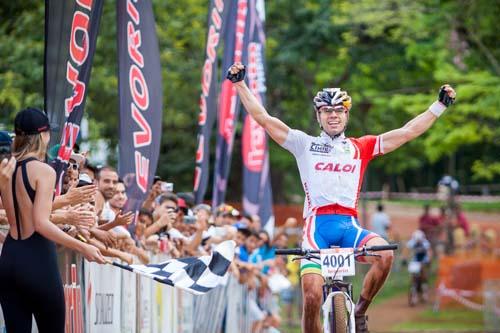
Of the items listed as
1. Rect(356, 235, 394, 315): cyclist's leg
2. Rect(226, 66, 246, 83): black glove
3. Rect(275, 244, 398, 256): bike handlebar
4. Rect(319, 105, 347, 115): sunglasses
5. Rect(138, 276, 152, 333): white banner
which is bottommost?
Rect(138, 276, 152, 333): white banner

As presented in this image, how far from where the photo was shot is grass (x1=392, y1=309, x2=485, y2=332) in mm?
30438

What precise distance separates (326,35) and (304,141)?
88.8ft

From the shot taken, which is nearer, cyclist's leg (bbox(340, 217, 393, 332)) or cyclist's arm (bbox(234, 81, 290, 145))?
cyclist's leg (bbox(340, 217, 393, 332))

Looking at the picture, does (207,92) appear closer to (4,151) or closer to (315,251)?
(315,251)

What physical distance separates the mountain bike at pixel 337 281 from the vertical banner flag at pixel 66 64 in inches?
82.2

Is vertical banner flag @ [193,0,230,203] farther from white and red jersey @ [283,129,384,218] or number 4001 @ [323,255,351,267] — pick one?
number 4001 @ [323,255,351,267]

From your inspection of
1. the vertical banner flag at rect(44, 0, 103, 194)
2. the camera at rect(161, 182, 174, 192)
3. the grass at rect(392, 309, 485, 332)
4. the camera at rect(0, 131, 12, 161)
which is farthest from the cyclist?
the grass at rect(392, 309, 485, 332)

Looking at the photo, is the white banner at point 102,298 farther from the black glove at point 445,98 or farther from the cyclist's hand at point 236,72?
the black glove at point 445,98

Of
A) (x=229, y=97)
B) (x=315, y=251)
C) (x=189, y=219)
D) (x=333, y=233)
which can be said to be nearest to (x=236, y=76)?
(x=333, y=233)

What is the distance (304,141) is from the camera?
1191 cm

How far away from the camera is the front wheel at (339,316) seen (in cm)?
1088

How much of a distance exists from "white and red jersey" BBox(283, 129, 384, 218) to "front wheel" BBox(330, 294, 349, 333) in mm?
1069

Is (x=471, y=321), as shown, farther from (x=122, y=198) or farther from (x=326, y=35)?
(x=122, y=198)

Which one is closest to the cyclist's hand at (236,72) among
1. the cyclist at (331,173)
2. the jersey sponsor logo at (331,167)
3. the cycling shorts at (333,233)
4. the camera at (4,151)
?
the cyclist at (331,173)
